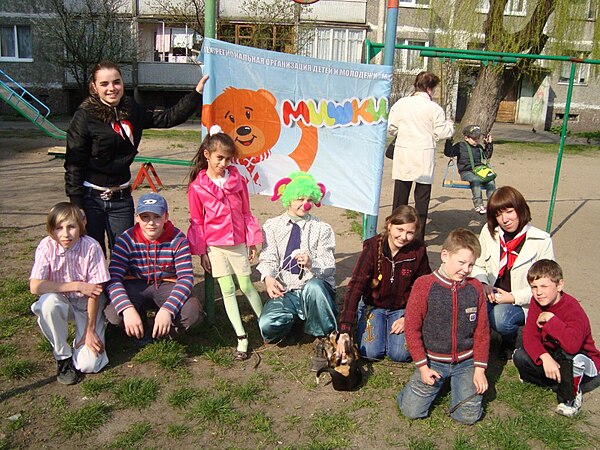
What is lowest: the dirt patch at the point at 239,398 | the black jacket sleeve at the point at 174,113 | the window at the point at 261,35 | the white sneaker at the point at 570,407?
the dirt patch at the point at 239,398

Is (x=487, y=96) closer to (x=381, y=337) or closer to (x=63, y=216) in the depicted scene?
(x=381, y=337)

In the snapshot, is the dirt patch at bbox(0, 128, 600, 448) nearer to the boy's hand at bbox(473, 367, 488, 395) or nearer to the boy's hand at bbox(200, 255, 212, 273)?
the boy's hand at bbox(473, 367, 488, 395)

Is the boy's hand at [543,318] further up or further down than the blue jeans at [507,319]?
further up

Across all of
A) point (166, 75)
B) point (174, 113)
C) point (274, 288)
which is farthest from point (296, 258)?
point (166, 75)

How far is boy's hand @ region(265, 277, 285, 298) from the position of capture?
12.6 ft

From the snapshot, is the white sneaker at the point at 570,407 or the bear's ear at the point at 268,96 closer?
the white sneaker at the point at 570,407

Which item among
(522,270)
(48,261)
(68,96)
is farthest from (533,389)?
(68,96)

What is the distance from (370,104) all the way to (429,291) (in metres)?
1.57

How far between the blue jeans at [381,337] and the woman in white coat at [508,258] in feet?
2.12

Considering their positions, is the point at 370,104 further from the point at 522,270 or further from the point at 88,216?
the point at 88,216

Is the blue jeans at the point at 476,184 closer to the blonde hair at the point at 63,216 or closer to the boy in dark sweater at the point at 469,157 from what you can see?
the boy in dark sweater at the point at 469,157

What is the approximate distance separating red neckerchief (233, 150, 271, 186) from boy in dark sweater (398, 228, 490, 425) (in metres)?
1.56

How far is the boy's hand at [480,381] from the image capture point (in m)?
3.18

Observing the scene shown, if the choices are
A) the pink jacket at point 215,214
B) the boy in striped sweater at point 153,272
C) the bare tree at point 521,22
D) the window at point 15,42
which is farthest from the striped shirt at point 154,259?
the window at point 15,42
